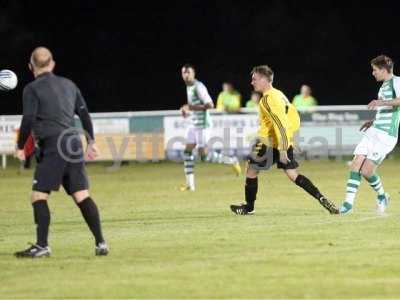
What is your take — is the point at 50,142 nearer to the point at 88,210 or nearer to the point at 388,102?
the point at 88,210

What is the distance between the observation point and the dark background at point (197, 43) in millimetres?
41688

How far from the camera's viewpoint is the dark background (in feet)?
137

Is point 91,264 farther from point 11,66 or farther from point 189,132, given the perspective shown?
point 11,66

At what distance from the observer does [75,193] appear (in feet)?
36.4

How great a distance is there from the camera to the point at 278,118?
1459 cm

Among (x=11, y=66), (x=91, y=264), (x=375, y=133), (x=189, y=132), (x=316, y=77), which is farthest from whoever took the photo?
(x=316, y=77)

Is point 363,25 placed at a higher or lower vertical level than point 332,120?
higher

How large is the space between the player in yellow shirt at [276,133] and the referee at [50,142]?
4054 mm

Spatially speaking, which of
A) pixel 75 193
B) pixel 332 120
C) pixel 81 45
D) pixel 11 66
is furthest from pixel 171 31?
pixel 75 193

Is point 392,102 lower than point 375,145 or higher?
higher

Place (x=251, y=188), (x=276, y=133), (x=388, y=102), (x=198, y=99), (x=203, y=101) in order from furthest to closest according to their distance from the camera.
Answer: (x=198, y=99) < (x=203, y=101) < (x=251, y=188) < (x=276, y=133) < (x=388, y=102)

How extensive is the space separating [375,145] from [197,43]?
1145 inches

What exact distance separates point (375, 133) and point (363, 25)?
2990 cm

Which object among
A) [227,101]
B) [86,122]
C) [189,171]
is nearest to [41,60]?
[86,122]
